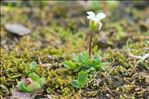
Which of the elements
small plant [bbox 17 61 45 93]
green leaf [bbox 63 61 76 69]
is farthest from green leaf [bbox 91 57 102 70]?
small plant [bbox 17 61 45 93]

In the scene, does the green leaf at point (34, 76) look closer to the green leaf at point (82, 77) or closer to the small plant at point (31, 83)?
the small plant at point (31, 83)

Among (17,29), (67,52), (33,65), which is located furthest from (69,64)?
(17,29)

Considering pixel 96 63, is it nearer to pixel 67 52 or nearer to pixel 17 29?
pixel 67 52

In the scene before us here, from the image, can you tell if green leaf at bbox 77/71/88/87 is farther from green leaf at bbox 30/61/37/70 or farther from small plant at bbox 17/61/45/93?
green leaf at bbox 30/61/37/70

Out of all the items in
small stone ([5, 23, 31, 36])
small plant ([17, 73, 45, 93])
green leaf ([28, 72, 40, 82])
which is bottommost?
small plant ([17, 73, 45, 93])

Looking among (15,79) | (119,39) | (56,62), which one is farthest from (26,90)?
(119,39)

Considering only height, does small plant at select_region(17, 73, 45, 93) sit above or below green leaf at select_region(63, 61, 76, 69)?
below
